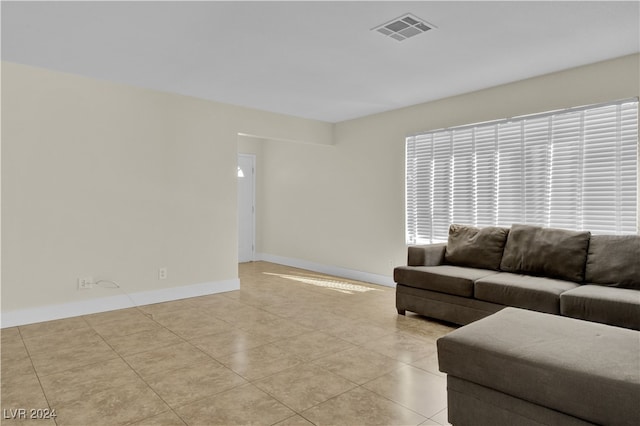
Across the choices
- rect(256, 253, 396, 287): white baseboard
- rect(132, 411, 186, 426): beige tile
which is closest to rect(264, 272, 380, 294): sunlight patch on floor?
rect(256, 253, 396, 287): white baseboard

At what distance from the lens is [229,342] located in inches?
129

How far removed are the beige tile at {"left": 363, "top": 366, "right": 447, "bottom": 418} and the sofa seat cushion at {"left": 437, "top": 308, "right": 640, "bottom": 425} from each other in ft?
1.27

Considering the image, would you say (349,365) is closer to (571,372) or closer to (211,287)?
(571,372)

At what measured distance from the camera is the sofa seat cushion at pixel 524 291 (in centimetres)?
301

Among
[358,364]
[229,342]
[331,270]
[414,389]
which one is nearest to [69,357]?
[229,342]

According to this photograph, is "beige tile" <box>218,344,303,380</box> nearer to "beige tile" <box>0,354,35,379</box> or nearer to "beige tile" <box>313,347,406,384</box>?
"beige tile" <box>313,347,406,384</box>

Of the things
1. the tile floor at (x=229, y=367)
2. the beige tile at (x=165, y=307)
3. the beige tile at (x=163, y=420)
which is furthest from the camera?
the beige tile at (x=165, y=307)

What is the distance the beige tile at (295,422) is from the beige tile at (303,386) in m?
0.09

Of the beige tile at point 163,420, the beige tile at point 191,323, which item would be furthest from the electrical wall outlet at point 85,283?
the beige tile at point 163,420

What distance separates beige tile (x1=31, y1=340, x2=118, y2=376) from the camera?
277cm

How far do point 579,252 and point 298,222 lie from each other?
15.1 ft

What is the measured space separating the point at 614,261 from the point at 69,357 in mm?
4443

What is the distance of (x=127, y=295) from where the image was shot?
441cm

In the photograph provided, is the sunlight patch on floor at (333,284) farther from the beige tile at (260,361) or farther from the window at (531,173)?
the beige tile at (260,361)
